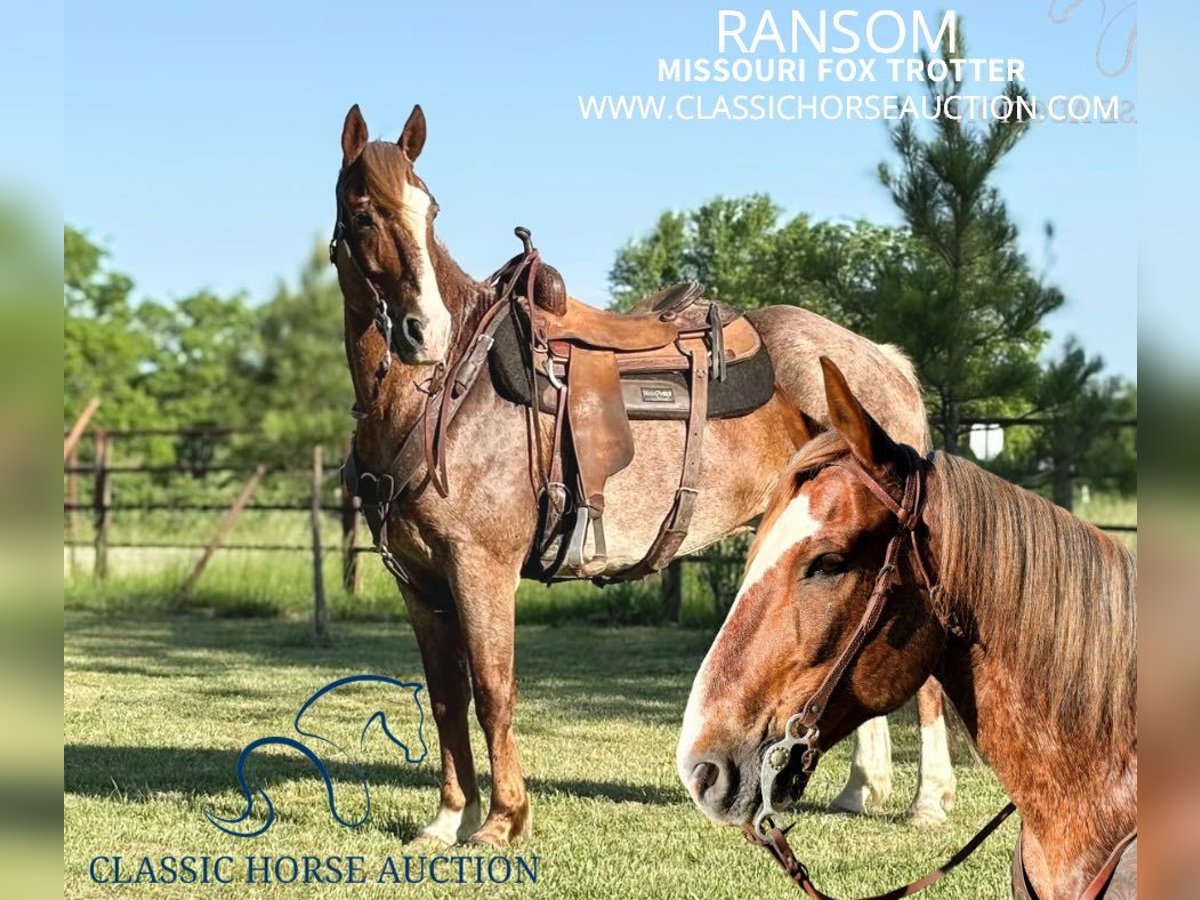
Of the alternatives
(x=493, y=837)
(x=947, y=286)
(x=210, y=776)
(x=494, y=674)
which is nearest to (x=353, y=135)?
(x=494, y=674)

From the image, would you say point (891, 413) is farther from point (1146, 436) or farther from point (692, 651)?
point (692, 651)

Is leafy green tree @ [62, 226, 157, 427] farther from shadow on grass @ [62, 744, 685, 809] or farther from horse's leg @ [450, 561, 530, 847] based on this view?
horse's leg @ [450, 561, 530, 847]

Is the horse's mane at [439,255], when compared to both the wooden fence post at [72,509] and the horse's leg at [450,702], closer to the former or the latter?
the horse's leg at [450,702]

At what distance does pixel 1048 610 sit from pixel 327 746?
4.29m

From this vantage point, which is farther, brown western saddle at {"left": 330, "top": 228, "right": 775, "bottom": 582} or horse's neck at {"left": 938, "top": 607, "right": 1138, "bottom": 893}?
brown western saddle at {"left": 330, "top": 228, "right": 775, "bottom": 582}

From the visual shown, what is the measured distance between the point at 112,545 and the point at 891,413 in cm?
1023

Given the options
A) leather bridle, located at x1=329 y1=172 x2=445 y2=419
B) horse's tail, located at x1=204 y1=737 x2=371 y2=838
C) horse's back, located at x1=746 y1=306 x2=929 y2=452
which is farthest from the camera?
horse's back, located at x1=746 y1=306 x2=929 y2=452

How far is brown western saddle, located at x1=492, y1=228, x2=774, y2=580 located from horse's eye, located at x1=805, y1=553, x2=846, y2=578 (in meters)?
2.47

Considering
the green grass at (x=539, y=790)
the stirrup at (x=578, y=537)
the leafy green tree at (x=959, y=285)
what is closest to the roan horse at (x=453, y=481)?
the stirrup at (x=578, y=537)

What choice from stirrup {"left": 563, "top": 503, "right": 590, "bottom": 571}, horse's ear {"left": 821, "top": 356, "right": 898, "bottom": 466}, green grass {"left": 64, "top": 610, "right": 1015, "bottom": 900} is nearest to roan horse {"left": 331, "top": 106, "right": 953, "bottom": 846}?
stirrup {"left": 563, "top": 503, "right": 590, "bottom": 571}

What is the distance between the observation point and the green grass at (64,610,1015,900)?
387 cm

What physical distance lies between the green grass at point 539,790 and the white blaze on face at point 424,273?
1581mm

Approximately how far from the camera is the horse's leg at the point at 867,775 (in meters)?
4.57

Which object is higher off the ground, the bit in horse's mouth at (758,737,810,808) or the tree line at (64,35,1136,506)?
the tree line at (64,35,1136,506)
